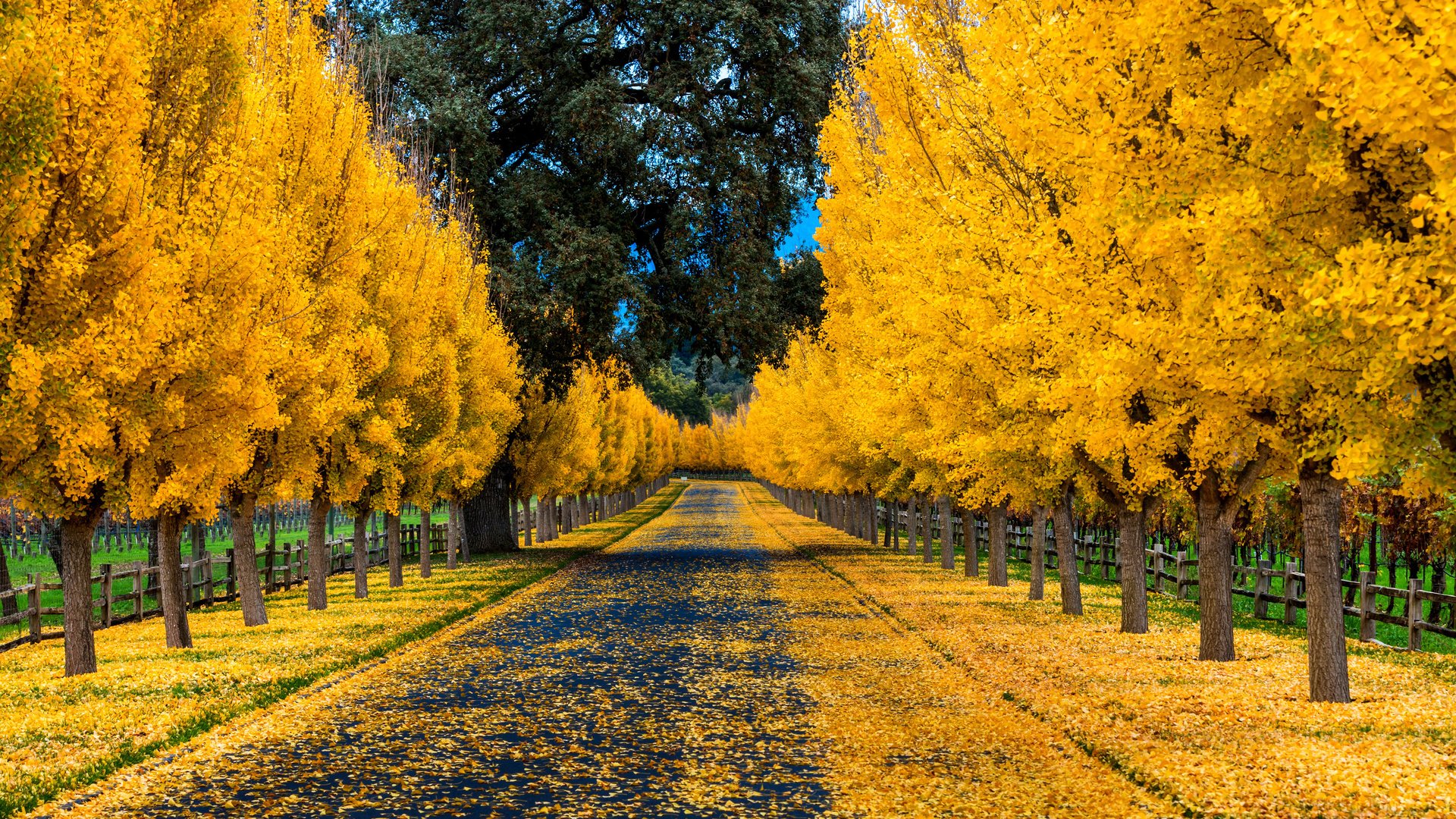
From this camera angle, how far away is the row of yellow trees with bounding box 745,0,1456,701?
26.6ft

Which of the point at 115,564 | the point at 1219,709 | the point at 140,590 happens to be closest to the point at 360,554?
the point at 140,590

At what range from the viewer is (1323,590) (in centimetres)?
1274

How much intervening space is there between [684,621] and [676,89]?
17.4 metres

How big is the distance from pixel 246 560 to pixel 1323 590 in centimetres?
1714

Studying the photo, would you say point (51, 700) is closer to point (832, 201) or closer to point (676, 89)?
point (676, 89)

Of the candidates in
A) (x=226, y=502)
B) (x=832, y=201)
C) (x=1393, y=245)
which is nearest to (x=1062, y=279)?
(x=1393, y=245)

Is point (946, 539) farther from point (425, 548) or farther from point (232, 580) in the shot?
point (232, 580)

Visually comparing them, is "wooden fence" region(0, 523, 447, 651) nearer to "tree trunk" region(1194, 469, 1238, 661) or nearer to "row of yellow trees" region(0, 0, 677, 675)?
"row of yellow trees" region(0, 0, 677, 675)

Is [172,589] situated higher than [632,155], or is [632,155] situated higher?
[632,155]

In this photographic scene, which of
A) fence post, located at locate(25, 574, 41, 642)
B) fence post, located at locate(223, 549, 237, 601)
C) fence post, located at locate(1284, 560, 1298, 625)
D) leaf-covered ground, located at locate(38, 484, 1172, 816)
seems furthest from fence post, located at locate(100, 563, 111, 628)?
fence post, located at locate(1284, 560, 1298, 625)

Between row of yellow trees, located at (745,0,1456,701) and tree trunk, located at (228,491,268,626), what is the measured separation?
12.0m

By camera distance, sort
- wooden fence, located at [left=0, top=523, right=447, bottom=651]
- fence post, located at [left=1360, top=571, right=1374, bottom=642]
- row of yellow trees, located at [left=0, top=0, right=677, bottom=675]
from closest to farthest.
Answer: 1. row of yellow trees, located at [left=0, top=0, right=677, bottom=675]
2. fence post, located at [left=1360, top=571, right=1374, bottom=642]
3. wooden fence, located at [left=0, top=523, right=447, bottom=651]

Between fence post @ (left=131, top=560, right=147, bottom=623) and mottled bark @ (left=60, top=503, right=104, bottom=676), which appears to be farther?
fence post @ (left=131, top=560, right=147, bottom=623)

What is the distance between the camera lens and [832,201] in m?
36.8
